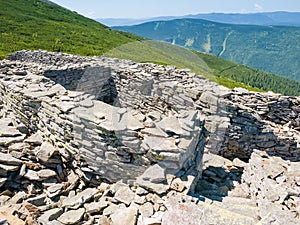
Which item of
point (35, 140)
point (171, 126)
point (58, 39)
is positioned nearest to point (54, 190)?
point (35, 140)

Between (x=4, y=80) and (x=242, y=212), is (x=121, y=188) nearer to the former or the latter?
(x=242, y=212)

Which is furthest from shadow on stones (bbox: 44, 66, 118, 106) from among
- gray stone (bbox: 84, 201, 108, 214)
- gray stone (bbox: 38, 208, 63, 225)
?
gray stone (bbox: 38, 208, 63, 225)

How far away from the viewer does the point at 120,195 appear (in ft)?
21.1

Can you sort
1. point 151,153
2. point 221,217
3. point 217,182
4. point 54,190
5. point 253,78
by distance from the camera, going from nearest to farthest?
point 221,217 → point 151,153 → point 54,190 → point 217,182 → point 253,78

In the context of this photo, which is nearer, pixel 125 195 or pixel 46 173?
pixel 125 195

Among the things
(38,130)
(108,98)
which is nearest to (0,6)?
(108,98)

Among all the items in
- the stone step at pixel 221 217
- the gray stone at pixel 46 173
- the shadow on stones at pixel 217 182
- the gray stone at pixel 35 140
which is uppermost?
the gray stone at pixel 35 140

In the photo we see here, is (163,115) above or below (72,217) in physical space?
above

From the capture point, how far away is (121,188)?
21.9 ft

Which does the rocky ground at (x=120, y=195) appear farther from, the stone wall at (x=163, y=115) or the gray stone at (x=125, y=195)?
the stone wall at (x=163, y=115)

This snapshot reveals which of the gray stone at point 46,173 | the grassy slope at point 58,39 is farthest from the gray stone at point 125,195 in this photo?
the grassy slope at point 58,39

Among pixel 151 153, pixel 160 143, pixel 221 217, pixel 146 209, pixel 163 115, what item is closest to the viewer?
pixel 221 217

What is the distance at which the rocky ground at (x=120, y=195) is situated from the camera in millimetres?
5703

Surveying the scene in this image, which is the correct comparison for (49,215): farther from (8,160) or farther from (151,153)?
(151,153)
